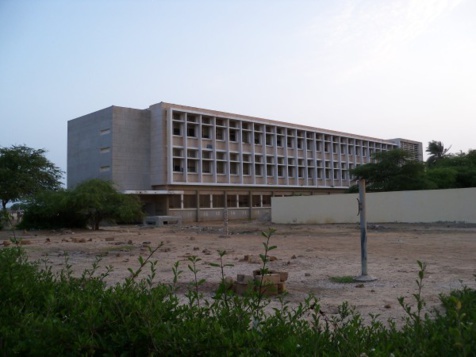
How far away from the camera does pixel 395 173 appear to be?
4738 centimetres

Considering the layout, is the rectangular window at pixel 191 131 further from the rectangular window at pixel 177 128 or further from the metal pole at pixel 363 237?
the metal pole at pixel 363 237

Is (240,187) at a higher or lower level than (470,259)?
higher

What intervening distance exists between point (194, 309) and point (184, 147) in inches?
1873

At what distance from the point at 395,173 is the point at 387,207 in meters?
13.9

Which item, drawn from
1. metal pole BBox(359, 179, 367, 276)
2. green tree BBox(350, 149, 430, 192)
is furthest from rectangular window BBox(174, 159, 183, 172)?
metal pole BBox(359, 179, 367, 276)

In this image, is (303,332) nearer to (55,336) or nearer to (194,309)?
(194,309)

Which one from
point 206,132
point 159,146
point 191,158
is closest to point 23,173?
point 159,146

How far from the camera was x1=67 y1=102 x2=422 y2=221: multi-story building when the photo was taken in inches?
1932

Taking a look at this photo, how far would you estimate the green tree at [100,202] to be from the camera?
30297 millimetres

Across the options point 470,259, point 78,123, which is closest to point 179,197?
point 78,123

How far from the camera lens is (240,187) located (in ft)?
186

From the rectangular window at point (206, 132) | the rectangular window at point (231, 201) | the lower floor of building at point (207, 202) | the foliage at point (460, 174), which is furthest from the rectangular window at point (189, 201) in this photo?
the foliage at point (460, 174)

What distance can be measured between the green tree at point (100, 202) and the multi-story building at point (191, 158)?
41.3ft

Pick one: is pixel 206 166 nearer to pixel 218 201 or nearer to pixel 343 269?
pixel 218 201
